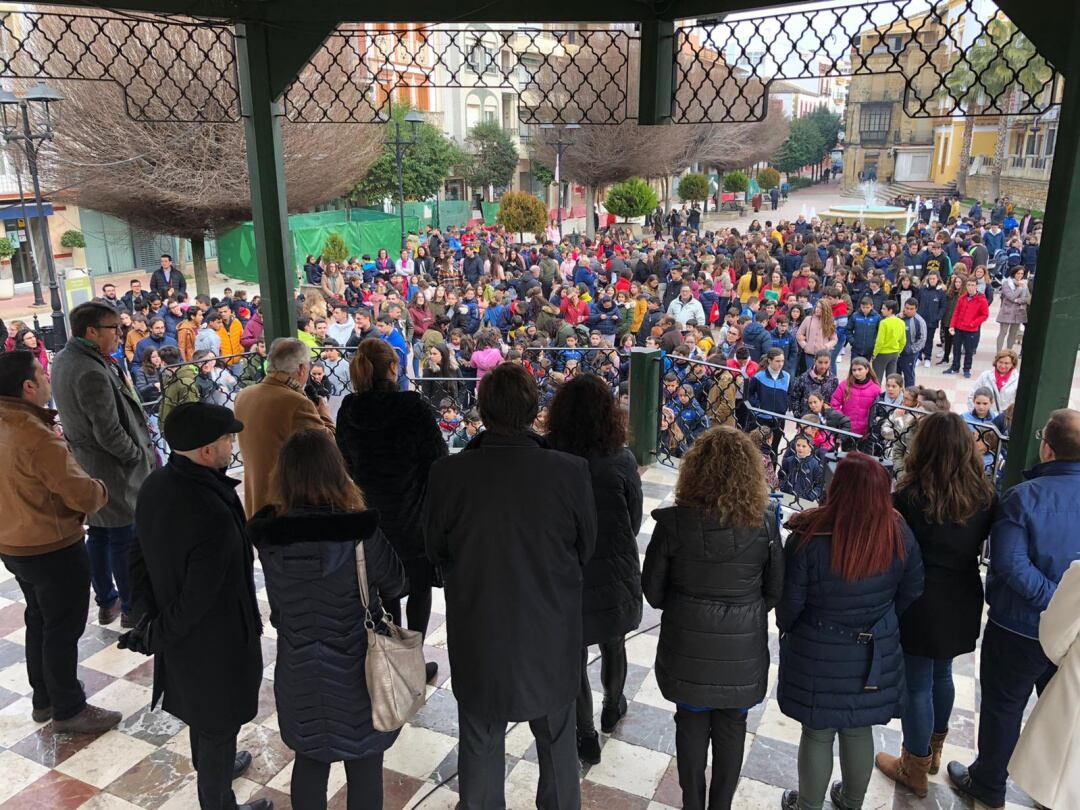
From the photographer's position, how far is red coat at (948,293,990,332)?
1109cm

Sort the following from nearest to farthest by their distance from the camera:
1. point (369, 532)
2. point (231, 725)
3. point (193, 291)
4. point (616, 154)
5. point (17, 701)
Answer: point (369, 532) < point (231, 725) < point (17, 701) < point (193, 291) < point (616, 154)

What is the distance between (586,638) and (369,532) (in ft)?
3.29

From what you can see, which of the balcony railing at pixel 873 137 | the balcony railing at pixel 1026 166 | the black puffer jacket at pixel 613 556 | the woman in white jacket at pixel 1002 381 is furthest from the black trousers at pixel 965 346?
the balcony railing at pixel 873 137

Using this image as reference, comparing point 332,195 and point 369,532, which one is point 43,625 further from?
point 332,195

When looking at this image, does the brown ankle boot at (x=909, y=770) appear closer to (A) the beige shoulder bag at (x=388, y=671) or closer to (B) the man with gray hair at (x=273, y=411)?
(A) the beige shoulder bag at (x=388, y=671)

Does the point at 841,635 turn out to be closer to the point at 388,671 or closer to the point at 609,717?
the point at 609,717

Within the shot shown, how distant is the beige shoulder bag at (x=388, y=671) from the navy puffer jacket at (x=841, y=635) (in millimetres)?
1195

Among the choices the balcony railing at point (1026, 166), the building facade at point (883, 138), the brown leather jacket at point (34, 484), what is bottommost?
the brown leather jacket at point (34, 484)

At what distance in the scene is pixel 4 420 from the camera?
3166mm

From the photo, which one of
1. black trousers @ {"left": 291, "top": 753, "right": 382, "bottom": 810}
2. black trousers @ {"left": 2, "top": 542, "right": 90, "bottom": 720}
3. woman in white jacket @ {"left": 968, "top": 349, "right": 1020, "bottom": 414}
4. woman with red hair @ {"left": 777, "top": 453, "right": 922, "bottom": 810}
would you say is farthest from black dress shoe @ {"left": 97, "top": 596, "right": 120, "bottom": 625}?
woman in white jacket @ {"left": 968, "top": 349, "right": 1020, "bottom": 414}

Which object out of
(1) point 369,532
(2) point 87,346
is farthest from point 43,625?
(1) point 369,532

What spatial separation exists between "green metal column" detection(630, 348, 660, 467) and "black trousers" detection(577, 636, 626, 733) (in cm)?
339

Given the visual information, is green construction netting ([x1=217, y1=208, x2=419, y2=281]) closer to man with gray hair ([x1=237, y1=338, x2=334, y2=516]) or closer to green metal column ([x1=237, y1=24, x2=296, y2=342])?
green metal column ([x1=237, y1=24, x2=296, y2=342])

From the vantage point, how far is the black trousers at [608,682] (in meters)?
3.24
